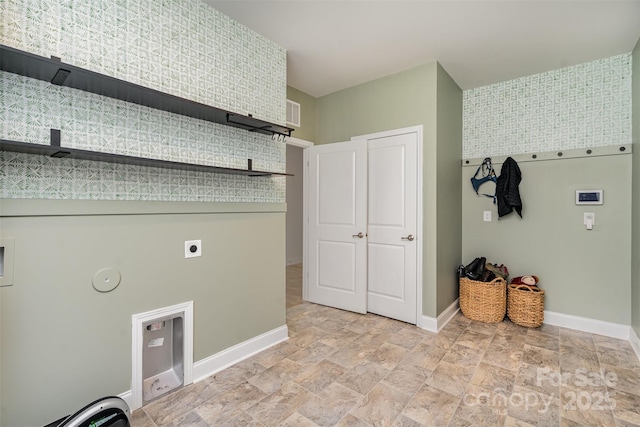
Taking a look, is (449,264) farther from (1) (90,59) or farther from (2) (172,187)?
(1) (90,59)

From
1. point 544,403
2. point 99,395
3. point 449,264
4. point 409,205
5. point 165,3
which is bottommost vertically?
point 544,403

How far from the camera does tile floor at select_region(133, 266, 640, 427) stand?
67.2 inches

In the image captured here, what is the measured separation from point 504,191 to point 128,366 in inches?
144

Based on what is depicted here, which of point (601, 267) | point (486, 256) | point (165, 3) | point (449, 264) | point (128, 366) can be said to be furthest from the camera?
point (486, 256)

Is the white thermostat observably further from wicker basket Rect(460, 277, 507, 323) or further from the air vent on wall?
the air vent on wall

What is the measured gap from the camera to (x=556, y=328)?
2984 millimetres

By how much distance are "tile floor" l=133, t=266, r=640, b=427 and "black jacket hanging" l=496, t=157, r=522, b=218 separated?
1.25 meters

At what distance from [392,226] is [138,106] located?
246 centimetres

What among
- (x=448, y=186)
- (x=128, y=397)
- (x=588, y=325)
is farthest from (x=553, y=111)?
(x=128, y=397)

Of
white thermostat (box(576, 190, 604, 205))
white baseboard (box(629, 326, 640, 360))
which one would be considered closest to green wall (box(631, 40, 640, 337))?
white baseboard (box(629, 326, 640, 360))

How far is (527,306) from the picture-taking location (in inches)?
116

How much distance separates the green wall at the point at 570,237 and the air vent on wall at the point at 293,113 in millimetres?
2159

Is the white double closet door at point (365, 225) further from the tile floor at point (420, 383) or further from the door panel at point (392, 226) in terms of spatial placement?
the tile floor at point (420, 383)

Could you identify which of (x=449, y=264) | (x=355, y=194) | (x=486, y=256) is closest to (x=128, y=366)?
(x=355, y=194)
